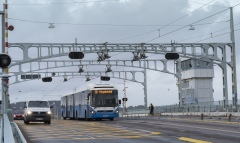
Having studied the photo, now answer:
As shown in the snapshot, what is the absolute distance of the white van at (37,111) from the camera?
36969 mm

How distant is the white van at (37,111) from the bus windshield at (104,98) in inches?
323

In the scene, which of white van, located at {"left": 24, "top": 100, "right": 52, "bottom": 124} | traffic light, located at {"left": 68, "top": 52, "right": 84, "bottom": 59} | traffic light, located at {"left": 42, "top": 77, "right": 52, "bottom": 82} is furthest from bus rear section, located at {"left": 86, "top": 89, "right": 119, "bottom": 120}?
traffic light, located at {"left": 42, "top": 77, "right": 52, "bottom": 82}

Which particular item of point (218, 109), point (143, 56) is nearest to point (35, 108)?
point (143, 56)

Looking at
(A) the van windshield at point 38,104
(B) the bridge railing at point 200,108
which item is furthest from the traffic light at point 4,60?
(B) the bridge railing at point 200,108

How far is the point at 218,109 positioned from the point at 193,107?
303 inches

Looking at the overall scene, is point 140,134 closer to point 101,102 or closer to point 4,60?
point 4,60

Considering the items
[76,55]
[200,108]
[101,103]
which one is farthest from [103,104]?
[200,108]

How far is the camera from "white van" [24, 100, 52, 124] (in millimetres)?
36969

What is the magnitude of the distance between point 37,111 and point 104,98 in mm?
10211

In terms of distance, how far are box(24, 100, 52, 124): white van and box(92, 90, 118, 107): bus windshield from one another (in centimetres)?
819

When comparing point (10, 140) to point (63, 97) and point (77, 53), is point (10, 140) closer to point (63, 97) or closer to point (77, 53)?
point (77, 53)

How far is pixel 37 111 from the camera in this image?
3688cm

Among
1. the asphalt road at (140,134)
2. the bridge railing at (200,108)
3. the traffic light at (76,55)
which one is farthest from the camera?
the bridge railing at (200,108)

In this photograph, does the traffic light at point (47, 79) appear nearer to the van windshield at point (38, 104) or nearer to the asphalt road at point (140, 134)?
the van windshield at point (38, 104)
